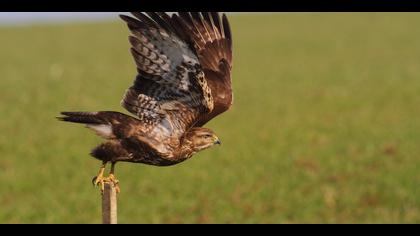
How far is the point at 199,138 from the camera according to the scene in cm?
561

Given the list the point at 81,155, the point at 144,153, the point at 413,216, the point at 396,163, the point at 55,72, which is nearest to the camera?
the point at 144,153

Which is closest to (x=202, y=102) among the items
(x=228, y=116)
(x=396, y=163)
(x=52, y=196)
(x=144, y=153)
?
(x=144, y=153)

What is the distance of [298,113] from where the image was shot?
2208cm

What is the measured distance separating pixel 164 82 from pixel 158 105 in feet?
0.66

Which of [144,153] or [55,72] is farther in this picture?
[55,72]

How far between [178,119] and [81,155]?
1168 centimetres

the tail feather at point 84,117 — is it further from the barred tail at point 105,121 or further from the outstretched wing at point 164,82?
the outstretched wing at point 164,82

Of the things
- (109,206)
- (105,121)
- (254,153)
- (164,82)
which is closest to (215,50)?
(164,82)

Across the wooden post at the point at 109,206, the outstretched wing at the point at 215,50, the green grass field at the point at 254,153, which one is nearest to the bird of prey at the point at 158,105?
the wooden post at the point at 109,206

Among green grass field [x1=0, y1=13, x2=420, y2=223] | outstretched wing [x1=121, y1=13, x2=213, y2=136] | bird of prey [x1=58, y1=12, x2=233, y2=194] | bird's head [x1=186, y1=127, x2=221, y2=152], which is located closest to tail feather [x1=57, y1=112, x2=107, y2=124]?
bird of prey [x1=58, y1=12, x2=233, y2=194]

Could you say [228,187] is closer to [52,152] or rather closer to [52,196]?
[52,196]

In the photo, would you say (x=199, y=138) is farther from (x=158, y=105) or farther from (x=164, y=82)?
(x=164, y=82)

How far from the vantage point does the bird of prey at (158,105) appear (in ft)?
17.0

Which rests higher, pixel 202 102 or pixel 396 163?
pixel 202 102
